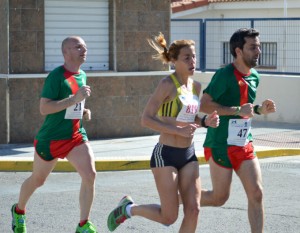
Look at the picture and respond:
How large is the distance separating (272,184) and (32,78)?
510 centimetres

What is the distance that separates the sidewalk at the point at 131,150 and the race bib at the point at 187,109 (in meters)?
5.57

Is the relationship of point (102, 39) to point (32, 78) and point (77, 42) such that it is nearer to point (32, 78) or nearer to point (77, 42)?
point (32, 78)

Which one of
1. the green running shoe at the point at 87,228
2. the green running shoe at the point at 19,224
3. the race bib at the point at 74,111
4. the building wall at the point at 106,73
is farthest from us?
the building wall at the point at 106,73

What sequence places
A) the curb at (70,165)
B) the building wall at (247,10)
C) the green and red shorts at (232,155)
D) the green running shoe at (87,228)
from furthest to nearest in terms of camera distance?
the building wall at (247,10) < the curb at (70,165) < the green running shoe at (87,228) < the green and red shorts at (232,155)

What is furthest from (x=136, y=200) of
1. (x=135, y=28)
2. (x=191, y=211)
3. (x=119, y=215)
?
(x=135, y=28)

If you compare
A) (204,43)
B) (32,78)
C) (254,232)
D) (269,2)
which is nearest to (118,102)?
(32,78)

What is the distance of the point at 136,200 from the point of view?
10008 mm

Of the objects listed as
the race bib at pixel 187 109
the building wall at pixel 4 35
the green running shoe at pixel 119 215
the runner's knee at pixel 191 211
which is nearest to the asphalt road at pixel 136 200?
the green running shoe at pixel 119 215

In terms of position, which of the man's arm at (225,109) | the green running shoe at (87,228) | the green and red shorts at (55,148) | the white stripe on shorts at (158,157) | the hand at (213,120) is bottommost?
the green running shoe at (87,228)

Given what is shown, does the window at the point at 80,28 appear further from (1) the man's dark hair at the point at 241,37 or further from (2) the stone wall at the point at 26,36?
(1) the man's dark hair at the point at 241,37

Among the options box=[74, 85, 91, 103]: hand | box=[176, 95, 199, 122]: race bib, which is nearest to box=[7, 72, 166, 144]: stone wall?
box=[74, 85, 91, 103]: hand

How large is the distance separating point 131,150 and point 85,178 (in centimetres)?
591

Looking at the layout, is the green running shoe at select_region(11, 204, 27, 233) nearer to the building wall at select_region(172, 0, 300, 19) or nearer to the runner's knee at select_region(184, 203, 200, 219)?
the runner's knee at select_region(184, 203, 200, 219)

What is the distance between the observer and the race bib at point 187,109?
22.9 feet
